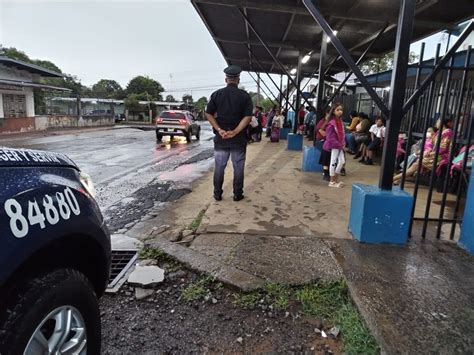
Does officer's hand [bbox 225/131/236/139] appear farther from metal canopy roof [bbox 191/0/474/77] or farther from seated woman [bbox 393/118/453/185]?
metal canopy roof [bbox 191/0/474/77]

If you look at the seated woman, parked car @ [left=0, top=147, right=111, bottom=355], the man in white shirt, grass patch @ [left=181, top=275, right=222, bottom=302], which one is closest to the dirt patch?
grass patch @ [left=181, top=275, right=222, bottom=302]

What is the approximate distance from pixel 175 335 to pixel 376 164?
8.71m

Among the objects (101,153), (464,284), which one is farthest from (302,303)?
(101,153)

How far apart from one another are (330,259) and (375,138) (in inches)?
280

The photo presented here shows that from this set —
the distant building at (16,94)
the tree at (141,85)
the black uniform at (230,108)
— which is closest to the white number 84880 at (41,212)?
the black uniform at (230,108)

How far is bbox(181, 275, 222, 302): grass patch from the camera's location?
285cm

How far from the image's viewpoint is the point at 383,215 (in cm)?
367

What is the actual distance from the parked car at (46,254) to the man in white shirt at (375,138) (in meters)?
8.79

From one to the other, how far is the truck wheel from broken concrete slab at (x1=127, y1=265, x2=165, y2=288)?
1.17m

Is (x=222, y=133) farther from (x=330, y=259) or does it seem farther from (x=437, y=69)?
(x=437, y=69)

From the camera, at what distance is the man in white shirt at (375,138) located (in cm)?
934

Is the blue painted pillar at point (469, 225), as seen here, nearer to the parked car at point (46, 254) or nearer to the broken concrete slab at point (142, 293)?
the broken concrete slab at point (142, 293)

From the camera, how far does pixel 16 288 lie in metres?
1.42

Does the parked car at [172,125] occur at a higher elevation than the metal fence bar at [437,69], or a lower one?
lower
